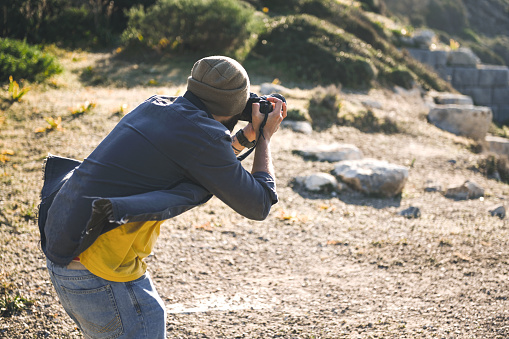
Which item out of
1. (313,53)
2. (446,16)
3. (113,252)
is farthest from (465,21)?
(113,252)

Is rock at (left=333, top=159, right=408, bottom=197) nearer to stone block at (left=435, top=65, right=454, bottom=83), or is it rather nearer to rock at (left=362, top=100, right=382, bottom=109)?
rock at (left=362, top=100, right=382, bottom=109)

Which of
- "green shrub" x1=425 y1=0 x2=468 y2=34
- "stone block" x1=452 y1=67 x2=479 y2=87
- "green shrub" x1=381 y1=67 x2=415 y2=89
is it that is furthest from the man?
"green shrub" x1=425 y1=0 x2=468 y2=34

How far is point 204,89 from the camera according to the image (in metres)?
1.77

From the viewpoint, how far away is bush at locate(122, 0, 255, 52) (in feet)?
35.3

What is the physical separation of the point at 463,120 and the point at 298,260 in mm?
7516

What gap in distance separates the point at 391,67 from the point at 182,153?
12735mm

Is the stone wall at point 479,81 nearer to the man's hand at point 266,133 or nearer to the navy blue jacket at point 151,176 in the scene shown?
the man's hand at point 266,133

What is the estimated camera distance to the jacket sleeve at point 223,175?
1.65 meters

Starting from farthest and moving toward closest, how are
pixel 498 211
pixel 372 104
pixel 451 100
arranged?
pixel 451 100
pixel 372 104
pixel 498 211

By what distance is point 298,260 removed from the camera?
13.8 feet

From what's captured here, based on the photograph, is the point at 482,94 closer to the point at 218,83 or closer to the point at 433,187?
the point at 433,187

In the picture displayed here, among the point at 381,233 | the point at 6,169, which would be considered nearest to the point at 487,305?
the point at 381,233

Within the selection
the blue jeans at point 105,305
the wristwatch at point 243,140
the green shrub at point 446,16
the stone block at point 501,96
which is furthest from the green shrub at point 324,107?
the green shrub at point 446,16

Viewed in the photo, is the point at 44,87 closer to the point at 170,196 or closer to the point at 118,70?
the point at 118,70
